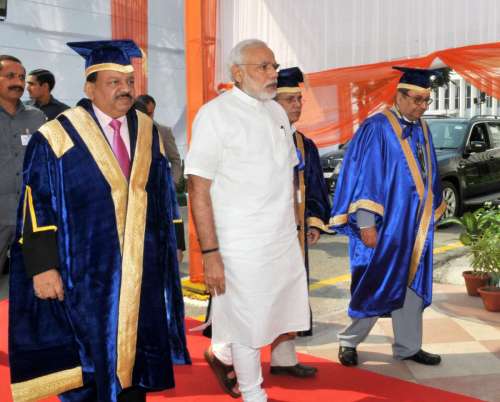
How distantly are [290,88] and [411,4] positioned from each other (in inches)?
52.7

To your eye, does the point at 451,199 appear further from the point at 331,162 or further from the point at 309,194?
the point at 309,194

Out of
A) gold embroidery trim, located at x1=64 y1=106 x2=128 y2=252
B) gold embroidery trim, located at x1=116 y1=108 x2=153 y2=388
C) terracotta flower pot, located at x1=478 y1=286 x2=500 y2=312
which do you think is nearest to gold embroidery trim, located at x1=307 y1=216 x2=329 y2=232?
gold embroidery trim, located at x1=116 y1=108 x2=153 y2=388

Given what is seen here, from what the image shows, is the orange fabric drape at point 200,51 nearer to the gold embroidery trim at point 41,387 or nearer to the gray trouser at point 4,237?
the gray trouser at point 4,237

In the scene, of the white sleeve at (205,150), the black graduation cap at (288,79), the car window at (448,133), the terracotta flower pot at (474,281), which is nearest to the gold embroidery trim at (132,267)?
the white sleeve at (205,150)

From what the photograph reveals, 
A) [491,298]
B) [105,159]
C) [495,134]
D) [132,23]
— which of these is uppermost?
[132,23]

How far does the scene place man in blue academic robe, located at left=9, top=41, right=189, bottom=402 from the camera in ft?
10.5

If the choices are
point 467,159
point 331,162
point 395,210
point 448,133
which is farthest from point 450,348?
point 331,162

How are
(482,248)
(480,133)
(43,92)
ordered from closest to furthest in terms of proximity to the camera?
(482,248) < (43,92) < (480,133)

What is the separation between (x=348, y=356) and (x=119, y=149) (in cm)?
204

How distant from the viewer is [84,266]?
325cm

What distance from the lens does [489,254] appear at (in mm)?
5727

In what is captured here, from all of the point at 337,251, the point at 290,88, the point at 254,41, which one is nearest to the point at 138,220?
the point at 254,41

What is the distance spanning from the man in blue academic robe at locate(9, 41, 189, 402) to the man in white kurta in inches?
12.0

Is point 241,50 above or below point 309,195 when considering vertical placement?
above
